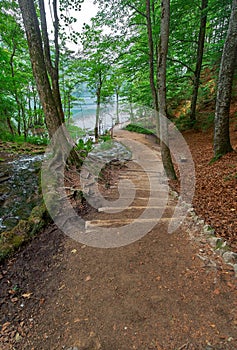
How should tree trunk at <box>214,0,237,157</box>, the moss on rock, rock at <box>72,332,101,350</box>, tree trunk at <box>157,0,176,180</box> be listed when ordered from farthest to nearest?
tree trunk at <box>214,0,237,157</box>, tree trunk at <box>157,0,176,180</box>, the moss on rock, rock at <box>72,332,101,350</box>

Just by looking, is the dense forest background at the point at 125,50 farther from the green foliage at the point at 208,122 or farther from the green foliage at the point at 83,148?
the green foliage at the point at 83,148

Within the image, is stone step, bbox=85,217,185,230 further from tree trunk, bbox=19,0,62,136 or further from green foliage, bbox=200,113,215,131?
green foliage, bbox=200,113,215,131

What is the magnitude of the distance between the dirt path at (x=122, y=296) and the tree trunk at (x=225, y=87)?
3775mm

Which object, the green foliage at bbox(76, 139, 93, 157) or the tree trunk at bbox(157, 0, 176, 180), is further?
the green foliage at bbox(76, 139, 93, 157)

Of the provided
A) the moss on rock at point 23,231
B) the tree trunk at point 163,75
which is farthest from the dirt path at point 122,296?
the tree trunk at point 163,75

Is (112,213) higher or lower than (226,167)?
lower

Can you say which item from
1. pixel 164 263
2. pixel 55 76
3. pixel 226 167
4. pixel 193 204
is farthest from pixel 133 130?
pixel 164 263

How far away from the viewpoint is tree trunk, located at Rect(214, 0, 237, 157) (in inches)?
189

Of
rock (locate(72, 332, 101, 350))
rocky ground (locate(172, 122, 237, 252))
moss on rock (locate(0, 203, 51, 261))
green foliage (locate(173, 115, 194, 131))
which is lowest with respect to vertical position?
rock (locate(72, 332, 101, 350))

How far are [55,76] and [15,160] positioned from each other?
3250 mm

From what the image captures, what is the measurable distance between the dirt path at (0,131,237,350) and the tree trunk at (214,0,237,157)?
3775 mm

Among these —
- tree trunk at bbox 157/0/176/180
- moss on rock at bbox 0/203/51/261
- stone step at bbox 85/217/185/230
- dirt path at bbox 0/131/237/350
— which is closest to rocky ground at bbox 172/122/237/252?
dirt path at bbox 0/131/237/350

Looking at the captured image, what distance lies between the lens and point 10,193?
4383mm

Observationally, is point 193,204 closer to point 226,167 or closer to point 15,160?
point 226,167
